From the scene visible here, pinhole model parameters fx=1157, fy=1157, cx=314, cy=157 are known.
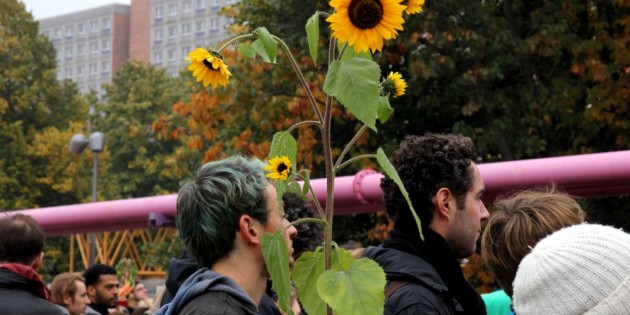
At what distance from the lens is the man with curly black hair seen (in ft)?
13.0

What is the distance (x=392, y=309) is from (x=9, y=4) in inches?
1935

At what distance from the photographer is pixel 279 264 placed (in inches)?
113

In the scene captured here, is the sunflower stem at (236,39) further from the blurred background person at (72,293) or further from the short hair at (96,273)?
the short hair at (96,273)

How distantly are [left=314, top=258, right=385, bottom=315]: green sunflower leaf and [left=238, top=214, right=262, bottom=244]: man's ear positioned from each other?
1.98 ft

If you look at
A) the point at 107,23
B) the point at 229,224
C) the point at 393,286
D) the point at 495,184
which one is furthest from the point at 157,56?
the point at 229,224

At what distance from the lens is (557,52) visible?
16.8 m

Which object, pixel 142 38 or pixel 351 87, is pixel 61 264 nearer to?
pixel 351 87

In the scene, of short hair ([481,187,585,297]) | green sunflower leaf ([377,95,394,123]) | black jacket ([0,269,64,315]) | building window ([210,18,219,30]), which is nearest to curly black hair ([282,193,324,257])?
black jacket ([0,269,64,315])

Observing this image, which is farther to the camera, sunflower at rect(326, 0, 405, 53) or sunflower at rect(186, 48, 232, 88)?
sunflower at rect(186, 48, 232, 88)

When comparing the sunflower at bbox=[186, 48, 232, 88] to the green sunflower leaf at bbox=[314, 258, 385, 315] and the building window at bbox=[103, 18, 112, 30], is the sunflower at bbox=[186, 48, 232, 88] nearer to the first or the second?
the green sunflower leaf at bbox=[314, 258, 385, 315]

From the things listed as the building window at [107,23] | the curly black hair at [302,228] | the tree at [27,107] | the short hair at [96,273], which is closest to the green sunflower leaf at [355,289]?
the curly black hair at [302,228]

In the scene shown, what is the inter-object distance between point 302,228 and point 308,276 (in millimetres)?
2540

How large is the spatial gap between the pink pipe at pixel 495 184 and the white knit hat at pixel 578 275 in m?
5.33

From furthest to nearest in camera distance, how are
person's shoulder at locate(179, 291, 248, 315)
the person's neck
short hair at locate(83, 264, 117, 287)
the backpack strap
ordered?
short hair at locate(83, 264, 117, 287), the backpack strap, the person's neck, person's shoulder at locate(179, 291, 248, 315)
